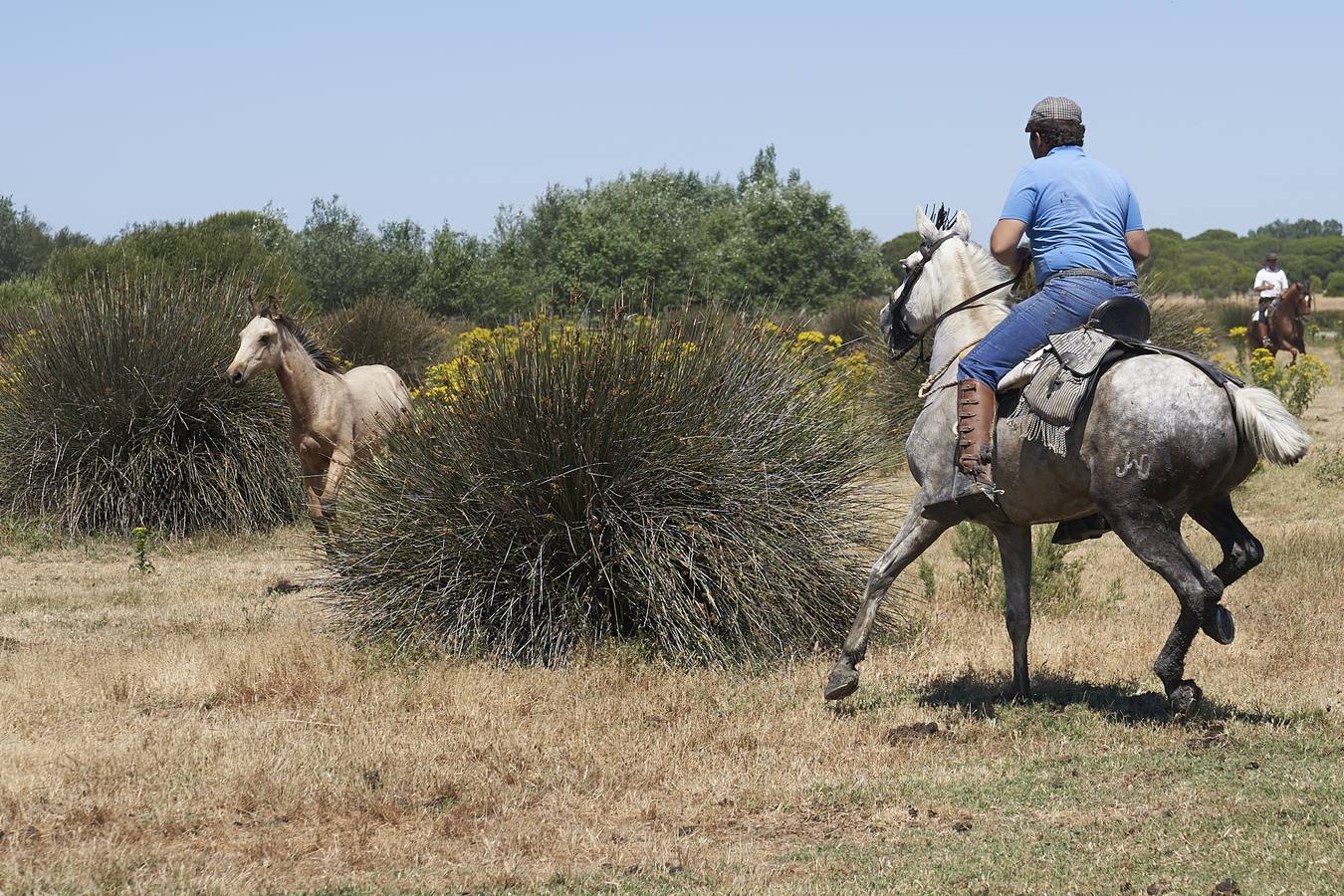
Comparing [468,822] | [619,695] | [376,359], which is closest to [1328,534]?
[619,695]

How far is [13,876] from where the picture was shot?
461 centimetres

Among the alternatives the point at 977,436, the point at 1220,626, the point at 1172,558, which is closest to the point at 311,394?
the point at 977,436

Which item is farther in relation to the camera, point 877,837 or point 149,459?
point 149,459

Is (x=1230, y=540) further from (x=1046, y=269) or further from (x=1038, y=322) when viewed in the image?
(x=1046, y=269)

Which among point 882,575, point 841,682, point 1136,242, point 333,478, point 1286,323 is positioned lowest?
point 841,682

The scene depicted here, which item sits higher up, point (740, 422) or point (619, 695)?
point (740, 422)

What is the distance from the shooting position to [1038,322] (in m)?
6.54

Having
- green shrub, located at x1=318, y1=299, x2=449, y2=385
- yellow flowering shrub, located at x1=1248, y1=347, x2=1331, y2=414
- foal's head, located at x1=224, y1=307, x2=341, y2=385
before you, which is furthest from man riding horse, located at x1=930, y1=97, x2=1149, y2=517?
green shrub, located at x1=318, y1=299, x2=449, y2=385

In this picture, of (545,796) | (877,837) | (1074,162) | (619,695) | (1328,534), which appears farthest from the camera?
(1328,534)

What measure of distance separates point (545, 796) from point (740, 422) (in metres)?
3.36

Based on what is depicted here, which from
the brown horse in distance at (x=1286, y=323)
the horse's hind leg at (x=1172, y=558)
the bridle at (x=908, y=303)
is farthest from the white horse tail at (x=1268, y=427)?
the brown horse in distance at (x=1286, y=323)

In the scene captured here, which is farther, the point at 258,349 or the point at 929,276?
the point at 258,349

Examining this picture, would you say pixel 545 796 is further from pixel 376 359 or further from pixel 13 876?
pixel 376 359

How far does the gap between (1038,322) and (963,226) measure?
1101 mm
